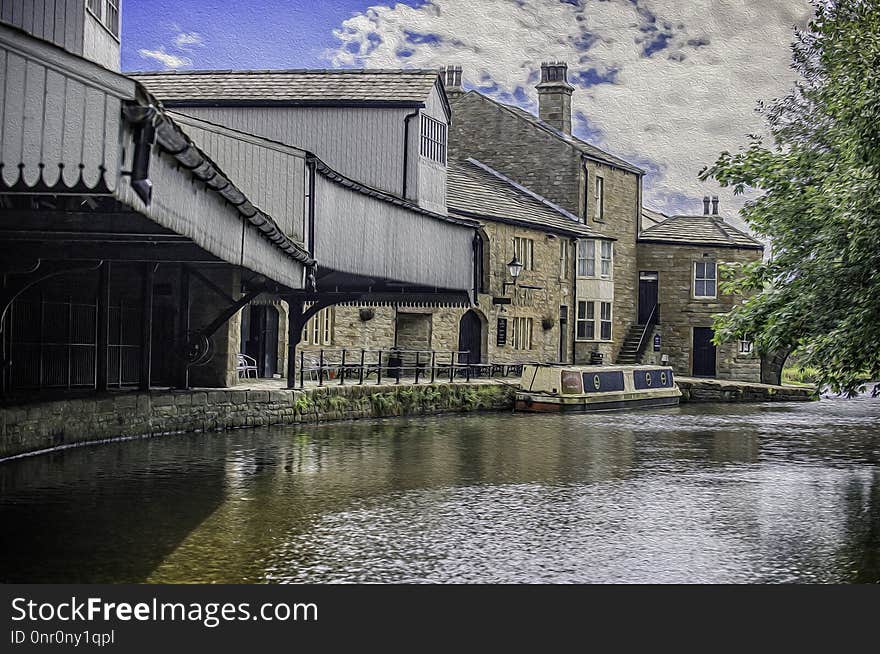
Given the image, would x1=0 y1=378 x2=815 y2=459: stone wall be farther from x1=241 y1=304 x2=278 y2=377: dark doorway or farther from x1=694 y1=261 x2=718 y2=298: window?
x1=694 y1=261 x2=718 y2=298: window

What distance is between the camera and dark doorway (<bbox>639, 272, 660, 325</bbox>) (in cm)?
4300

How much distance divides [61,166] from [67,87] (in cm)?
52

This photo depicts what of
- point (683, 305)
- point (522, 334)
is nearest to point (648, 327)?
point (683, 305)

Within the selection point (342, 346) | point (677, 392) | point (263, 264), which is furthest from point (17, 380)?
point (677, 392)

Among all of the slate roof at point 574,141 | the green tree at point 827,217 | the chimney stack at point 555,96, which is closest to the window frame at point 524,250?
the slate roof at point 574,141

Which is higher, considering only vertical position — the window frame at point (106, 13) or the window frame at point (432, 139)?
the window frame at point (432, 139)

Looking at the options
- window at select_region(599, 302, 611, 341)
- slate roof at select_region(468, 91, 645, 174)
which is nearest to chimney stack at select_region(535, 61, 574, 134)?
slate roof at select_region(468, 91, 645, 174)

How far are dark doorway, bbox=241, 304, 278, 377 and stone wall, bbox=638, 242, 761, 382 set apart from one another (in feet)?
64.0

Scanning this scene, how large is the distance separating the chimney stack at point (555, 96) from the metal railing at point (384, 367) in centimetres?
1107

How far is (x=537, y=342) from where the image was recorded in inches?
1446

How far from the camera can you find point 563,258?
38.2 metres

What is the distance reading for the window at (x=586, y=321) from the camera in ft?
130

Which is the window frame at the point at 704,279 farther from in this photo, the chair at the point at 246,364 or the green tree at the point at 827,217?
the green tree at the point at 827,217

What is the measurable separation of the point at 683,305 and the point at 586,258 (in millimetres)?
4977
